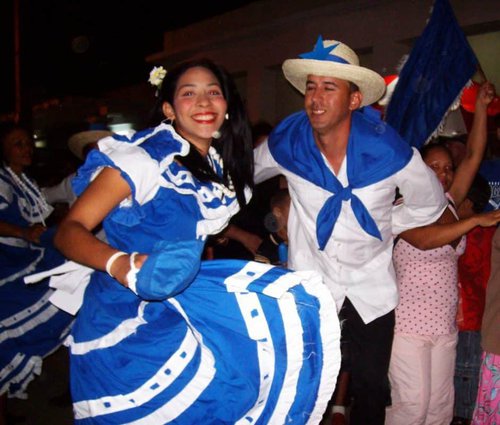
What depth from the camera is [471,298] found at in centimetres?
346

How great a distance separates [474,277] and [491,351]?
65cm

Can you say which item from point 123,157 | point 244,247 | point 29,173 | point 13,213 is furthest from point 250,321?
point 29,173

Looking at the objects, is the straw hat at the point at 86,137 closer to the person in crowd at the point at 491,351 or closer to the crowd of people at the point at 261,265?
the crowd of people at the point at 261,265

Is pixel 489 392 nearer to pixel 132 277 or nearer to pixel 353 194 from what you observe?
pixel 353 194

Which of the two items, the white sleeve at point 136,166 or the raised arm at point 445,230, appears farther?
the raised arm at point 445,230

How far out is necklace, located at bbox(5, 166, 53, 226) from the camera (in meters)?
3.98

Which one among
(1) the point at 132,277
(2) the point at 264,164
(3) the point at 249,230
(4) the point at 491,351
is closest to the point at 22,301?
(3) the point at 249,230

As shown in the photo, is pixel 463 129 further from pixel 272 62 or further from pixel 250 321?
pixel 272 62

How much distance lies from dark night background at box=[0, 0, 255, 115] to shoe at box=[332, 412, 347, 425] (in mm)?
10431

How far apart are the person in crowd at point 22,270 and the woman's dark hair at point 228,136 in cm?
163

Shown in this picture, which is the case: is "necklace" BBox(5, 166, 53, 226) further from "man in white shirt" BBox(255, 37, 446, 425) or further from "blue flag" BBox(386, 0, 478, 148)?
"blue flag" BBox(386, 0, 478, 148)

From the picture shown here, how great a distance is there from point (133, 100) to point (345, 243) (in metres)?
15.3

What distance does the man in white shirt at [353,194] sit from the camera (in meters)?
2.97

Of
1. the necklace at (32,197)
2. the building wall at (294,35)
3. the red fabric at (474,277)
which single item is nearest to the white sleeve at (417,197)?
the red fabric at (474,277)
